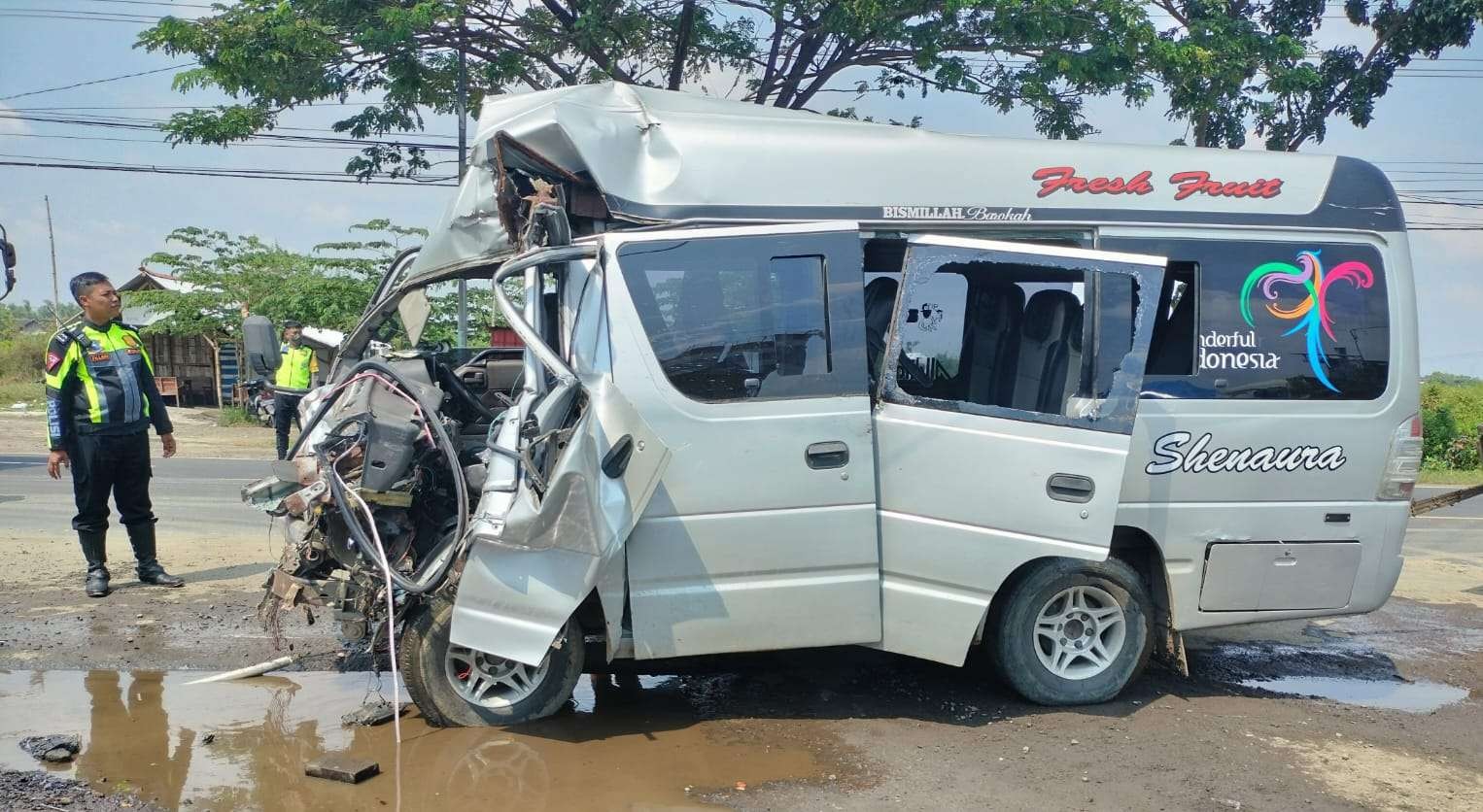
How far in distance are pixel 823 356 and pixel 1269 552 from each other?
246cm

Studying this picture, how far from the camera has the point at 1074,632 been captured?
5418mm

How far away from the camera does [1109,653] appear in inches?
213

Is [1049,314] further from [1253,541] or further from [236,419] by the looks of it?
[236,419]

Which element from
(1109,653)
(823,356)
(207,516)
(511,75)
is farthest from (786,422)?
(511,75)

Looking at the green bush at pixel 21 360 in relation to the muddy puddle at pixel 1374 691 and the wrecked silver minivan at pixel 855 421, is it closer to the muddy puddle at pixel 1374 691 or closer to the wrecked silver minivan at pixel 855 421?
the wrecked silver minivan at pixel 855 421

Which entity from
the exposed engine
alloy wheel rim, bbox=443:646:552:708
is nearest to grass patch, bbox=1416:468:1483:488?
alloy wheel rim, bbox=443:646:552:708

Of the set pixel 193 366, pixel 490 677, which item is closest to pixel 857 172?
pixel 490 677

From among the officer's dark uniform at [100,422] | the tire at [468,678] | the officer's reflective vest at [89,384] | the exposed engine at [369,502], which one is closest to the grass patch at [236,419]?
the officer's dark uniform at [100,422]

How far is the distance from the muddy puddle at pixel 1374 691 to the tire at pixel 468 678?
368 cm

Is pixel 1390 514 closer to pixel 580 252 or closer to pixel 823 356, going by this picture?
pixel 823 356

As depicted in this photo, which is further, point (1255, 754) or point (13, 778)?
point (1255, 754)

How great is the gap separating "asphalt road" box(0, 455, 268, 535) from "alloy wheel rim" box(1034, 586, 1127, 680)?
6974 mm

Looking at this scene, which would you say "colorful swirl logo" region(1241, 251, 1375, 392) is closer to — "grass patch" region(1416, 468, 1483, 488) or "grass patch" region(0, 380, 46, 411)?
"grass patch" region(1416, 468, 1483, 488)

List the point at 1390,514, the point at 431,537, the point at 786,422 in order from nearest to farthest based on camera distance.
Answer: the point at 786,422
the point at 431,537
the point at 1390,514
